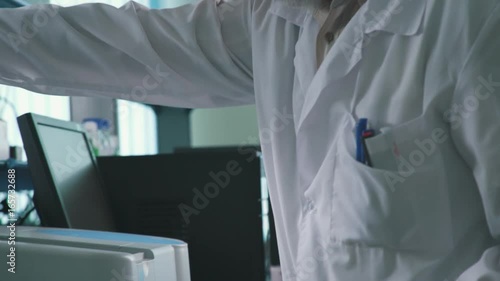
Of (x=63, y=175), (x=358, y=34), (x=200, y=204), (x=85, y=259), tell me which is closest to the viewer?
(x=85, y=259)

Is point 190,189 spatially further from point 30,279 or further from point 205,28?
point 30,279

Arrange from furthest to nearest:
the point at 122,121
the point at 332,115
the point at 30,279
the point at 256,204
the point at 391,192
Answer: the point at 122,121 < the point at 256,204 < the point at 332,115 < the point at 391,192 < the point at 30,279

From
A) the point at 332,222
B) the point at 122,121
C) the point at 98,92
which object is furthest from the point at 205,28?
the point at 122,121

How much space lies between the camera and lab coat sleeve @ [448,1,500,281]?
70 centimetres

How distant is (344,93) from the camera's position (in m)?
0.89

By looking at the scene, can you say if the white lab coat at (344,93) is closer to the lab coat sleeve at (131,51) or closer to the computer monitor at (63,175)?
the lab coat sleeve at (131,51)

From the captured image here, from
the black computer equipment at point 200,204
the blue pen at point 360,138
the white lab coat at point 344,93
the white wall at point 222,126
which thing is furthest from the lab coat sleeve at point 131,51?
the white wall at point 222,126

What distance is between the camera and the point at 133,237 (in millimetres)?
696

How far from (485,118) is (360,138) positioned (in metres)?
0.17

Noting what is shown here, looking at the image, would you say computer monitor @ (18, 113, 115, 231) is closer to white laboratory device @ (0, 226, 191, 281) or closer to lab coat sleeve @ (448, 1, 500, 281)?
white laboratory device @ (0, 226, 191, 281)

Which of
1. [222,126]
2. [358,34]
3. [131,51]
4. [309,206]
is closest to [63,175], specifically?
[131,51]

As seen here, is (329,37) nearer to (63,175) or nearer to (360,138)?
(360,138)

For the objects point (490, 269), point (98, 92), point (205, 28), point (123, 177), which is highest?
point (205, 28)

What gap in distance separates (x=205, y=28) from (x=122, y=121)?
7.10 ft
